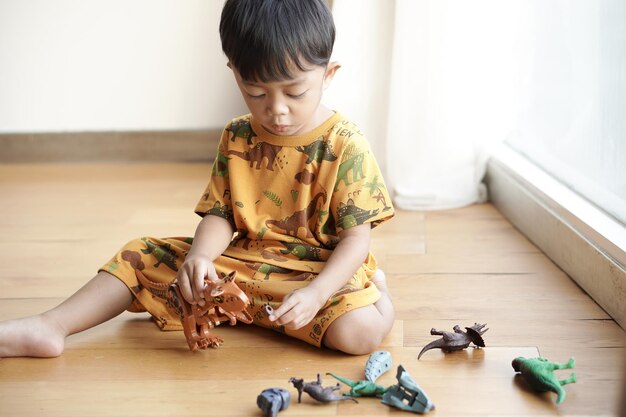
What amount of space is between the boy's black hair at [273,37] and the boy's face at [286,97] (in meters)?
0.01

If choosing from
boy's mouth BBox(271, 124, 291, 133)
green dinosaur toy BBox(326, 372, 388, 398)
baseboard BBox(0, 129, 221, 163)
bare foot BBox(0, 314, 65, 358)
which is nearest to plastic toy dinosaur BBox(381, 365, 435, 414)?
green dinosaur toy BBox(326, 372, 388, 398)

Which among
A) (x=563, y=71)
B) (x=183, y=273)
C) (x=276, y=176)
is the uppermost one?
(x=563, y=71)

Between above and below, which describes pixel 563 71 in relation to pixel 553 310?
above

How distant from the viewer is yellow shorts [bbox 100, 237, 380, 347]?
4.02 feet

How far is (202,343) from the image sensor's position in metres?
1.23

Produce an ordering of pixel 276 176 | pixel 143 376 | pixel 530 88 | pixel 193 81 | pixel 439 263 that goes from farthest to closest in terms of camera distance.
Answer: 1. pixel 193 81
2. pixel 530 88
3. pixel 439 263
4. pixel 276 176
5. pixel 143 376

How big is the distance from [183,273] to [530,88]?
3.12 feet

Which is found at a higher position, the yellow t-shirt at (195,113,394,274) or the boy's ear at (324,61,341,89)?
the boy's ear at (324,61,341,89)

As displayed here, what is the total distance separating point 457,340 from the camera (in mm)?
1207

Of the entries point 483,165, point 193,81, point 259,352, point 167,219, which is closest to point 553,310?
point 259,352

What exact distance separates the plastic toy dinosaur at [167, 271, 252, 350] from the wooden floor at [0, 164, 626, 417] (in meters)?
0.02

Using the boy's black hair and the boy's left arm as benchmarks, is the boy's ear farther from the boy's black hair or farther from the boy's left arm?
the boy's left arm

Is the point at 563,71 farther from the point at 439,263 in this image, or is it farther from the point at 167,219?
the point at 167,219

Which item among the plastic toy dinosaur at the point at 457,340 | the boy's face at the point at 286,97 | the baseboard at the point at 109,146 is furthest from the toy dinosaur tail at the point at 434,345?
the baseboard at the point at 109,146
